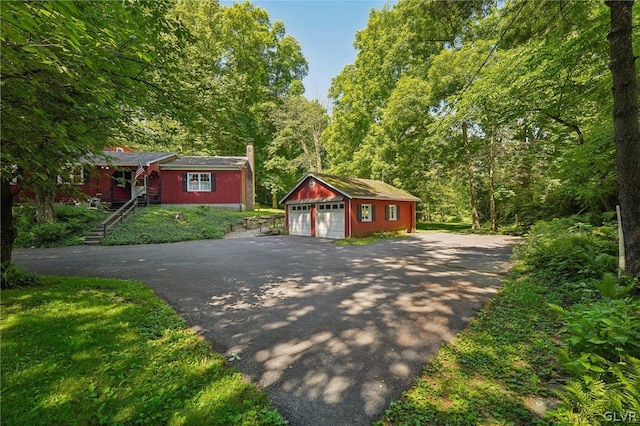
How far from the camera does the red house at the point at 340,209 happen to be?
15.2m

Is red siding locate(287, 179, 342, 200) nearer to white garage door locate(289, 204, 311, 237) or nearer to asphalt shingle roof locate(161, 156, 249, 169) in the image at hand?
white garage door locate(289, 204, 311, 237)

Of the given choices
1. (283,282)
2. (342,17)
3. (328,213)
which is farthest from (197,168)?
(283,282)

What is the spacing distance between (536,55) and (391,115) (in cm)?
1549

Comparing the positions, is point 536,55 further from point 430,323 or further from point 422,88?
point 422,88

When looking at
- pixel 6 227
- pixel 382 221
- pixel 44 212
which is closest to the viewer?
pixel 6 227

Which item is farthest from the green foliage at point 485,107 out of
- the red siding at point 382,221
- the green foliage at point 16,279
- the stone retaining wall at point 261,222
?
the green foliage at point 16,279

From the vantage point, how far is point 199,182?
2045 cm

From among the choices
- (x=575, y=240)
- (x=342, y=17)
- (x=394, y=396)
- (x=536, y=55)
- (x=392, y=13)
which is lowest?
(x=394, y=396)

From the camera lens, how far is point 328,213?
16297 mm

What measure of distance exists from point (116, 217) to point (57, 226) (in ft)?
9.36

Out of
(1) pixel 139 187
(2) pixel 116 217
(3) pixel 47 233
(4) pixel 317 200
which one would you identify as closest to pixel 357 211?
(4) pixel 317 200

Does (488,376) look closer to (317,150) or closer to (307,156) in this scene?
(317,150)

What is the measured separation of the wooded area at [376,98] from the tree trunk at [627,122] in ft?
0.06

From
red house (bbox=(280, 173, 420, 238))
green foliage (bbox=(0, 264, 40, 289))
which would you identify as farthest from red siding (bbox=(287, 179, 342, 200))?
green foliage (bbox=(0, 264, 40, 289))
